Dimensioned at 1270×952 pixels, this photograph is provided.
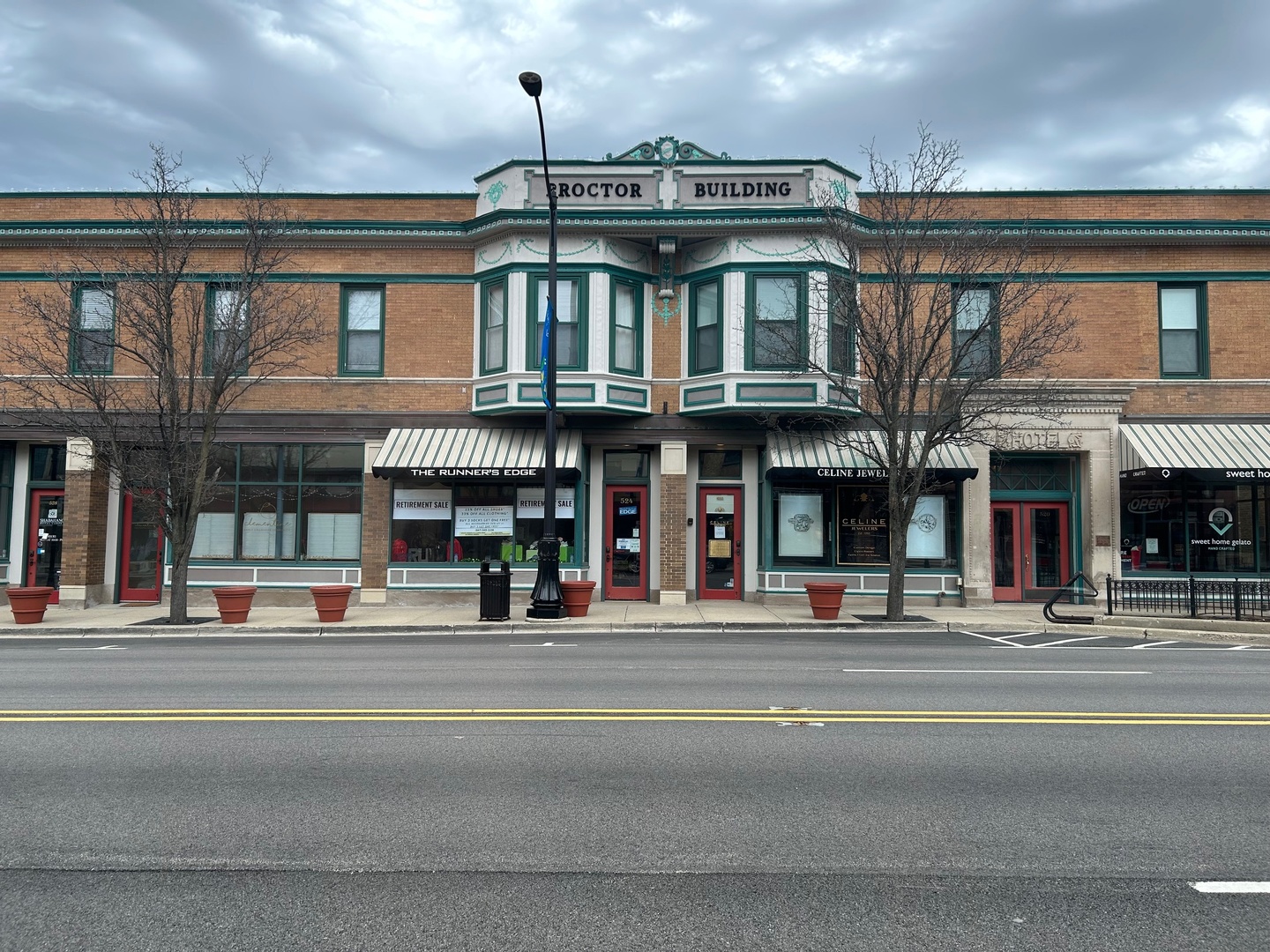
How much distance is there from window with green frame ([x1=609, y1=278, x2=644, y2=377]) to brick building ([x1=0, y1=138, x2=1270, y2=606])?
83 millimetres

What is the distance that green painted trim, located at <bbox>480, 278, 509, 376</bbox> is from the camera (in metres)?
19.1

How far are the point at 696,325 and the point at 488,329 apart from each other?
4.70 metres

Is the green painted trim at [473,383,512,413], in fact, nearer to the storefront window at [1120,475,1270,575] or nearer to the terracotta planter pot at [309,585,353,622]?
the terracotta planter pot at [309,585,353,622]

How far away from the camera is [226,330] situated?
1658 centimetres

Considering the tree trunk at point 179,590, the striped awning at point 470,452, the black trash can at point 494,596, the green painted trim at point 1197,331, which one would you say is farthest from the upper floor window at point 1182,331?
the tree trunk at point 179,590

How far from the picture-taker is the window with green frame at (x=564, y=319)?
18844 mm

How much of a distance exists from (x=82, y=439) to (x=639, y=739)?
17289mm

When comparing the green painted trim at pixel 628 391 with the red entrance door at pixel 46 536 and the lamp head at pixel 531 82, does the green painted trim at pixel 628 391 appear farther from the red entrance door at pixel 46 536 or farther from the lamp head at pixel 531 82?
the red entrance door at pixel 46 536

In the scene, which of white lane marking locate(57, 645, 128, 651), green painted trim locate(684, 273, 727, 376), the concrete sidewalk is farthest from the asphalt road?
green painted trim locate(684, 273, 727, 376)

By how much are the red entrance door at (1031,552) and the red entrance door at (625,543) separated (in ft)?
25.8

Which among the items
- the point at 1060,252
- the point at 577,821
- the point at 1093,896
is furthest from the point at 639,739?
the point at 1060,252

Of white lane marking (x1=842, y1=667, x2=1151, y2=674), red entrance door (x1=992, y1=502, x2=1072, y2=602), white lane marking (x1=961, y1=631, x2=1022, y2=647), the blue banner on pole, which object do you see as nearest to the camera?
white lane marking (x1=842, y1=667, x2=1151, y2=674)

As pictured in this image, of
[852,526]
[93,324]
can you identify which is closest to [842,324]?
[852,526]

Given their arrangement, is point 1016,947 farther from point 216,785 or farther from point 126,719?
point 126,719
